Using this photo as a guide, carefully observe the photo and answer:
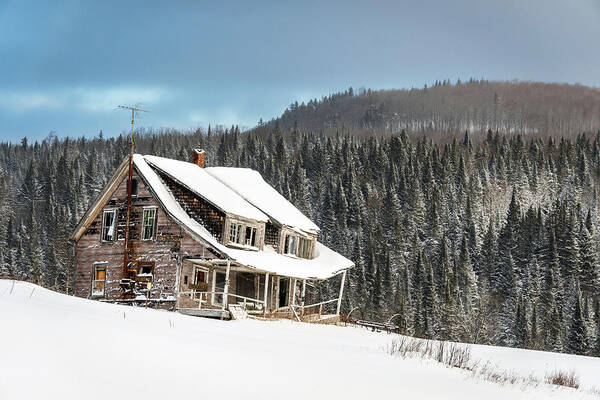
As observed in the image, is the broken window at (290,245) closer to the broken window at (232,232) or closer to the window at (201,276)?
the broken window at (232,232)

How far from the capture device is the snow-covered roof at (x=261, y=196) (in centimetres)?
4125

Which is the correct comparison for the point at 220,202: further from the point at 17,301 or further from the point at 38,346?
the point at 38,346

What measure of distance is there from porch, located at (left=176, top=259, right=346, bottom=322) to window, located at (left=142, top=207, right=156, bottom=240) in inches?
96.7

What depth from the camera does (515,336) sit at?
3893 inches

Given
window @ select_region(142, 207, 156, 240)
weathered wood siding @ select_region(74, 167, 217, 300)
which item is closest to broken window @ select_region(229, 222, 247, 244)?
weathered wood siding @ select_region(74, 167, 217, 300)

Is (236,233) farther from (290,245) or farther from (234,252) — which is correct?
(290,245)

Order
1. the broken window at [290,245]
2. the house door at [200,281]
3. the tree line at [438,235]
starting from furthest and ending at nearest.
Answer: the tree line at [438,235], the broken window at [290,245], the house door at [200,281]

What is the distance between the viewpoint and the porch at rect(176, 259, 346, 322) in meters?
33.2

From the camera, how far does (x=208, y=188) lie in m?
38.1

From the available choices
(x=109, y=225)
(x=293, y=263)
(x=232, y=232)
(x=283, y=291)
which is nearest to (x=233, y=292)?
(x=293, y=263)

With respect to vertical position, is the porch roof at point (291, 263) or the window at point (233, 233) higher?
the window at point (233, 233)

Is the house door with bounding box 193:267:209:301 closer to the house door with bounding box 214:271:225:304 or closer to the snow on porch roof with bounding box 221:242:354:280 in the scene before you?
the house door with bounding box 214:271:225:304

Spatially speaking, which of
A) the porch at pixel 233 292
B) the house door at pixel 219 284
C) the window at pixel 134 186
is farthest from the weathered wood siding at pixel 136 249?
the house door at pixel 219 284

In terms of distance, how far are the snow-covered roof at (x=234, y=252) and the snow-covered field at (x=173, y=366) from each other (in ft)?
55.0
